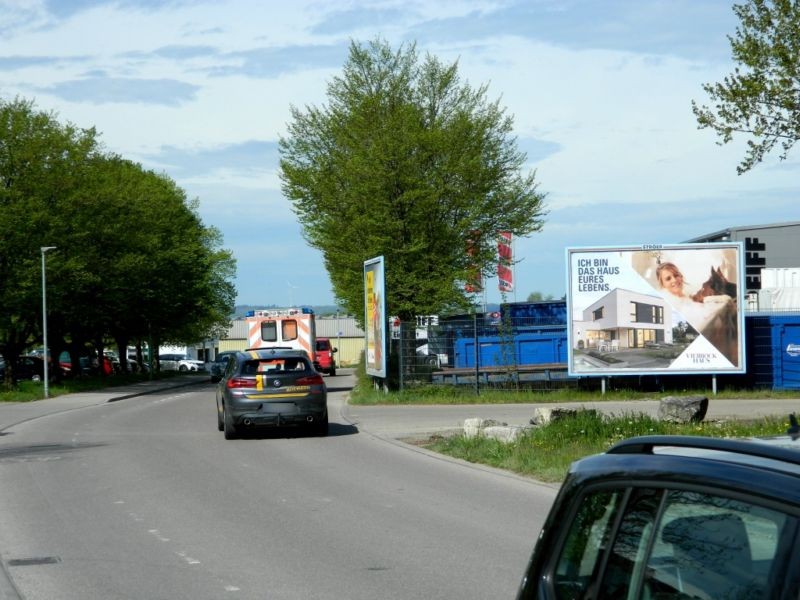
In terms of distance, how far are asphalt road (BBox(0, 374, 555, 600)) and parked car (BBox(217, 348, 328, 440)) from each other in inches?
20.0

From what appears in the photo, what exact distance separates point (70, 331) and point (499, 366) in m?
30.1

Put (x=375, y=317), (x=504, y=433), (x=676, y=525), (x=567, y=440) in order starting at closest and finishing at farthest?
(x=676, y=525) < (x=567, y=440) < (x=504, y=433) < (x=375, y=317)

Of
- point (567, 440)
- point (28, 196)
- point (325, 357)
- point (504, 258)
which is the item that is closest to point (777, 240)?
point (325, 357)

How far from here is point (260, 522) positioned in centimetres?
1100

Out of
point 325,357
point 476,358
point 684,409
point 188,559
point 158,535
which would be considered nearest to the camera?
point 188,559

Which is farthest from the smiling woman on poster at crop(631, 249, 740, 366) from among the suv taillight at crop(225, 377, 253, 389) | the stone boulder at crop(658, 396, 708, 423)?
the suv taillight at crop(225, 377, 253, 389)

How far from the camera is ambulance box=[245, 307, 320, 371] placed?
3997 centimetres

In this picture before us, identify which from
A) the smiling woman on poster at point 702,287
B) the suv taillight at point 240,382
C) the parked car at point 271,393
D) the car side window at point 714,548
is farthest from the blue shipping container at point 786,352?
the car side window at point 714,548

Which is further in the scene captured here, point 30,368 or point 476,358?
point 30,368

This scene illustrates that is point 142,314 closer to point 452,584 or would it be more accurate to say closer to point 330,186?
point 330,186

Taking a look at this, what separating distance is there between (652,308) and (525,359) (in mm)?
4080

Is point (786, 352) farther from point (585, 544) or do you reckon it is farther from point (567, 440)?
point (585, 544)

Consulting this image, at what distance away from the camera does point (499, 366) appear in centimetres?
3259

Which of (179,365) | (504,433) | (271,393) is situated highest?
(271,393)
